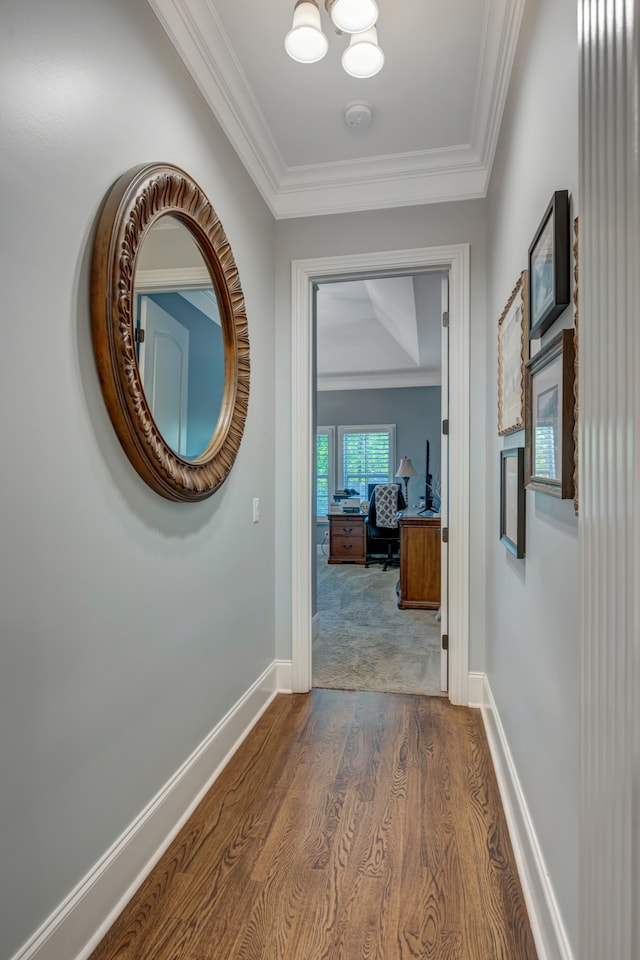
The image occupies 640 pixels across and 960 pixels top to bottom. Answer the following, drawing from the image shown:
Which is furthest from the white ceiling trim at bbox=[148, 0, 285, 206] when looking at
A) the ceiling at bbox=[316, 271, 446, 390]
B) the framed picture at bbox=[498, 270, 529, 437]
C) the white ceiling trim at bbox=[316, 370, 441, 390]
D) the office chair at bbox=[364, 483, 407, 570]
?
the white ceiling trim at bbox=[316, 370, 441, 390]

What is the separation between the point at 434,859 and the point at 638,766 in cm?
127

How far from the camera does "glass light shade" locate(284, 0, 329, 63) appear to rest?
160 centimetres

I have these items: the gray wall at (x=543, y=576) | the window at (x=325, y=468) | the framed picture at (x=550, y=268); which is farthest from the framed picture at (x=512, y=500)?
the window at (x=325, y=468)

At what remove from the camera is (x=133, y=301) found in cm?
143

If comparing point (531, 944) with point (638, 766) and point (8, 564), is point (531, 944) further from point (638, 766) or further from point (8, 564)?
point (8, 564)

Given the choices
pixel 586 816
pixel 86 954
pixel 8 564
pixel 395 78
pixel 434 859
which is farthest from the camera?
pixel 395 78

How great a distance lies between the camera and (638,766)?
63 cm

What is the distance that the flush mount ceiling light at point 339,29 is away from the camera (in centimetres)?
157

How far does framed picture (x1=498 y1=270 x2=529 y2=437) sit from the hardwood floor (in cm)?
135

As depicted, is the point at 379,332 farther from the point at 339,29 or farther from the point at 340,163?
the point at 339,29

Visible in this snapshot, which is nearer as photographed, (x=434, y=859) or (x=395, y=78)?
(x=434, y=859)

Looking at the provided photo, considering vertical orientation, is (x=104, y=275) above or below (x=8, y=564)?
above

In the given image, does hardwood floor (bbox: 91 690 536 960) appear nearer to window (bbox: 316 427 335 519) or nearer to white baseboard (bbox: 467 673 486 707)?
white baseboard (bbox: 467 673 486 707)

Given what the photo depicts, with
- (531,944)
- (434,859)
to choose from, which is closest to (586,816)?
(531,944)
